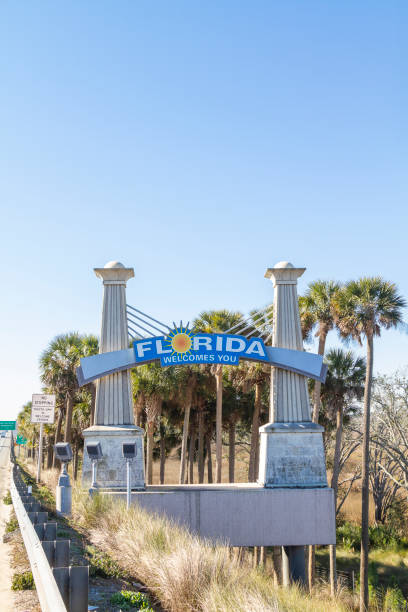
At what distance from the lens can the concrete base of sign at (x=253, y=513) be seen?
19.4 meters

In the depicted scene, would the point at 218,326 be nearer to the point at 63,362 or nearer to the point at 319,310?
the point at 319,310

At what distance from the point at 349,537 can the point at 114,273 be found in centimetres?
2461

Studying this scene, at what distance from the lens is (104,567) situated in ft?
29.6

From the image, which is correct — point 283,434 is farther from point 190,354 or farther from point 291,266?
point 291,266

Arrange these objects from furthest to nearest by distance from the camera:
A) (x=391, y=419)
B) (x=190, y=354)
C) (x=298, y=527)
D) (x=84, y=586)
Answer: (x=391, y=419), (x=190, y=354), (x=298, y=527), (x=84, y=586)

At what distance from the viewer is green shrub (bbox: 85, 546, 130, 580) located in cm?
882

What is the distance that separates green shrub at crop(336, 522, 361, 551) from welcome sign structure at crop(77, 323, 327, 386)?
18.2m

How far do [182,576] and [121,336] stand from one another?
47.5 ft

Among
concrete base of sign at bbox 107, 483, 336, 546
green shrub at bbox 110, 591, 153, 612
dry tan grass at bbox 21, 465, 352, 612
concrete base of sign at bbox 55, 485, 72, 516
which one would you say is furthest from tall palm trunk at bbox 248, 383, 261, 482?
green shrub at bbox 110, 591, 153, 612

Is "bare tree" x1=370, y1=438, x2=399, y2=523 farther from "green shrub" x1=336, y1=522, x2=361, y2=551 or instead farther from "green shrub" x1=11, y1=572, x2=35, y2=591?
"green shrub" x1=11, y1=572, x2=35, y2=591

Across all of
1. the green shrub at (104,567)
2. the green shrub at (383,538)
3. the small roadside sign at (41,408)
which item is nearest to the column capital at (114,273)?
the small roadside sign at (41,408)

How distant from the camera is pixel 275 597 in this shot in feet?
21.4

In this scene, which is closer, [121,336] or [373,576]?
[121,336]

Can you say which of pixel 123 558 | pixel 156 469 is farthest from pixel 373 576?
pixel 156 469
